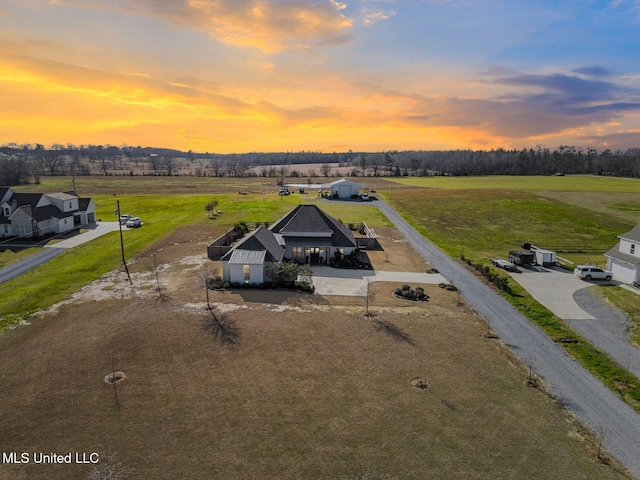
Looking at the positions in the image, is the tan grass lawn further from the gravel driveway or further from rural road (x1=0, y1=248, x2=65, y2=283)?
rural road (x1=0, y1=248, x2=65, y2=283)

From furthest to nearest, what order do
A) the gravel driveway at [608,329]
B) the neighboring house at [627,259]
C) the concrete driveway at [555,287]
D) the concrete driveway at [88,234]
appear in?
the concrete driveway at [88,234], the neighboring house at [627,259], the concrete driveway at [555,287], the gravel driveway at [608,329]

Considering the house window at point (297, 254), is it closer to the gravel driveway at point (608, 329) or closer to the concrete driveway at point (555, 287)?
the concrete driveway at point (555, 287)

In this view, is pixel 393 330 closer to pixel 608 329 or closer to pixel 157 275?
pixel 608 329

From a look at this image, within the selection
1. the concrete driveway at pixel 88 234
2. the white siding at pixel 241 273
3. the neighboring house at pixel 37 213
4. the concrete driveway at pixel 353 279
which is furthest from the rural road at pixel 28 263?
the concrete driveway at pixel 353 279

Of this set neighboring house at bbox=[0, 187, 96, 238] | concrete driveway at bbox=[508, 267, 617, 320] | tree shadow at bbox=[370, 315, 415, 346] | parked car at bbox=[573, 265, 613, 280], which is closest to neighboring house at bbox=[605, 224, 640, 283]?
parked car at bbox=[573, 265, 613, 280]

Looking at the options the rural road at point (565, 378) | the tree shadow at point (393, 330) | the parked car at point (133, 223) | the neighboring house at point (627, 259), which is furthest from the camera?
the parked car at point (133, 223)

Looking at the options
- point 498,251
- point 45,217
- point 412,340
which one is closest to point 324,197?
point 498,251

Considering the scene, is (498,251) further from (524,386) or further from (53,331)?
(53,331)
